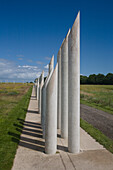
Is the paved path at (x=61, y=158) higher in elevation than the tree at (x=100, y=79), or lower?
lower

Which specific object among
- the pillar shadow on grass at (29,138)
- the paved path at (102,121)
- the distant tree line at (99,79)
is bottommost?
the paved path at (102,121)

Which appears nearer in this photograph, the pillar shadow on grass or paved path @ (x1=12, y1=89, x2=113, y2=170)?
paved path @ (x1=12, y1=89, x2=113, y2=170)

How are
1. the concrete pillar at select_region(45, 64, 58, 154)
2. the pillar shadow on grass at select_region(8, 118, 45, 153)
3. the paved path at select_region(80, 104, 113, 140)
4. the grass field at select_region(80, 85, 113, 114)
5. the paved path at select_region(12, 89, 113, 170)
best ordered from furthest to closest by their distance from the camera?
1. the grass field at select_region(80, 85, 113, 114)
2. the paved path at select_region(80, 104, 113, 140)
3. the pillar shadow on grass at select_region(8, 118, 45, 153)
4. the concrete pillar at select_region(45, 64, 58, 154)
5. the paved path at select_region(12, 89, 113, 170)

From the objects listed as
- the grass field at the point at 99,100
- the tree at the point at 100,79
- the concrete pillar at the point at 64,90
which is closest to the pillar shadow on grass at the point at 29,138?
the concrete pillar at the point at 64,90

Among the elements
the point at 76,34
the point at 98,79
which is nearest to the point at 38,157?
the point at 76,34

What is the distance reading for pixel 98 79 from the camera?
10544 cm

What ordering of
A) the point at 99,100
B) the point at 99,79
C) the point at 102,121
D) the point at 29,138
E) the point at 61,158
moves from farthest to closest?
the point at 99,79 → the point at 99,100 → the point at 102,121 → the point at 29,138 → the point at 61,158

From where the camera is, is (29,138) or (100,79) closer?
(29,138)

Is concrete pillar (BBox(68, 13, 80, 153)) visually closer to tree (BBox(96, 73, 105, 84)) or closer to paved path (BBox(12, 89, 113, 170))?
paved path (BBox(12, 89, 113, 170))

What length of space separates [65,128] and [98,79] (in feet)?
338

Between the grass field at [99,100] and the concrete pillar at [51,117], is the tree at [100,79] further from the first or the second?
the concrete pillar at [51,117]

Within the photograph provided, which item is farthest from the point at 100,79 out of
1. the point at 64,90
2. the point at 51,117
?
the point at 51,117

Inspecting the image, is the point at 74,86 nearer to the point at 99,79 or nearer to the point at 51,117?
the point at 51,117

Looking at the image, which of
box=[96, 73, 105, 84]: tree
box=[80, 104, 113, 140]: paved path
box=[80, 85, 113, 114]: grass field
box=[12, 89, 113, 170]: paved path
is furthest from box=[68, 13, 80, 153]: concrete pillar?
box=[96, 73, 105, 84]: tree
